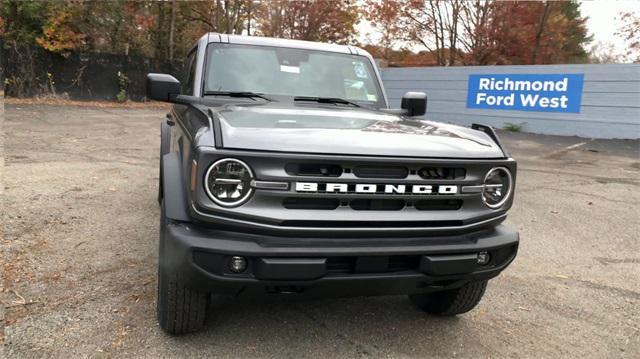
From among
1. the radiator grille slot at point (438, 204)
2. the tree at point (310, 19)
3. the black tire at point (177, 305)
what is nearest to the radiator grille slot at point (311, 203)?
the radiator grille slot at point (438, 204)

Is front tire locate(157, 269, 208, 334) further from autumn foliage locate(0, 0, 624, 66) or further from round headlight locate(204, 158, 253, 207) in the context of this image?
autumn foliage locate(0, 0, 624, 66)

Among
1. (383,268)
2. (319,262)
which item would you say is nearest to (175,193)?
(319,262)

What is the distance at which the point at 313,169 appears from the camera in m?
2.33

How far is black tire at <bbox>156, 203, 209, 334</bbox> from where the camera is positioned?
2525 mm

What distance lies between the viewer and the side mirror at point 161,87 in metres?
3.32

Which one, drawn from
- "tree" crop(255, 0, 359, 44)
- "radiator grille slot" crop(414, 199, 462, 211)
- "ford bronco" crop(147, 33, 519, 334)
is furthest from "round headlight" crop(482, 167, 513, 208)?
"tree" crop(255, 0, 359, 44)

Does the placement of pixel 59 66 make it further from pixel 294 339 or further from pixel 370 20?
pixel 294 339

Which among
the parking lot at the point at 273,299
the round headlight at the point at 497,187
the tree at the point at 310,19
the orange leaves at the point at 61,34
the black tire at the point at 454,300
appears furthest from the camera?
the tree at the point at 310,19

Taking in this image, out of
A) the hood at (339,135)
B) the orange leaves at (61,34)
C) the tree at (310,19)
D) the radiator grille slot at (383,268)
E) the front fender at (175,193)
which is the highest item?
the tree at (310,19)

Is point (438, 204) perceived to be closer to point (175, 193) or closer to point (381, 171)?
point (381, 171)

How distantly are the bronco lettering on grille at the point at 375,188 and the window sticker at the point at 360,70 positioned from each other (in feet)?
6.30

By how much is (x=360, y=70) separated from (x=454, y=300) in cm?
210

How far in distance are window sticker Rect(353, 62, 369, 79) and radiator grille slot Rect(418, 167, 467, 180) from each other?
6.06ft

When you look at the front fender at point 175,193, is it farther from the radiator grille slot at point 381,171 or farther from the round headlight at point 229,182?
the radiator grille slot at point 381,171
